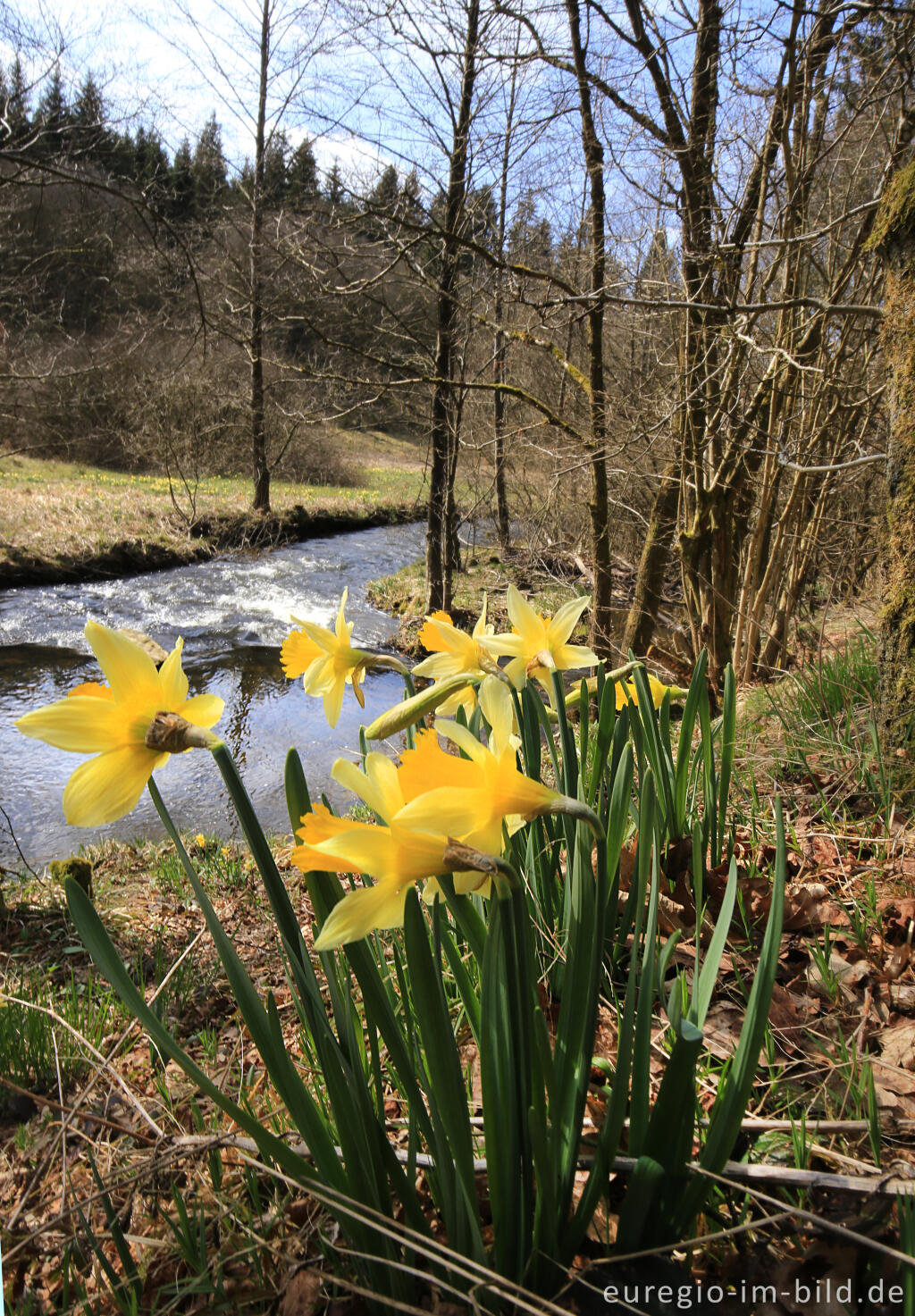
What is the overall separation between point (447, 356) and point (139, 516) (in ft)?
25.0

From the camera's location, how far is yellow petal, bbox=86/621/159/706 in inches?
A: 30.0

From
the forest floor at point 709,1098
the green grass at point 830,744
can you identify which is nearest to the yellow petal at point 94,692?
the forest floor at point 709,1098

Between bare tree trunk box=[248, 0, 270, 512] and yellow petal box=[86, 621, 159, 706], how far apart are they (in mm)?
11450

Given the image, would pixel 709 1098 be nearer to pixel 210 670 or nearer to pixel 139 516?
pixel 210 670

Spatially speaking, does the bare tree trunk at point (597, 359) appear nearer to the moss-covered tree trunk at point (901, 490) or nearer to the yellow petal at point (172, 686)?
the moss-covered tree trunk at point (901, 490)

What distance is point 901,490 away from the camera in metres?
1.88

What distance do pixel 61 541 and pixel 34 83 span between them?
6659 mm

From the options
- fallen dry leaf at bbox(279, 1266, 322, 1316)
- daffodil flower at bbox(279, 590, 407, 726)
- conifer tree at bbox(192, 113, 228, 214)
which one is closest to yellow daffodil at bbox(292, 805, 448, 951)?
fallen dry leaf at bbox(279, 1266, 322, 1316)

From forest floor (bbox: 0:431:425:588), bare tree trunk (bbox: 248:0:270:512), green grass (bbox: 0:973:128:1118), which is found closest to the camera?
green grass (bbox: 0:973:128:1118)

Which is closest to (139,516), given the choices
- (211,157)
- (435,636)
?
(211,157)

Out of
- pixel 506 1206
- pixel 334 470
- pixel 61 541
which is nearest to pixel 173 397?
pixel 334 470

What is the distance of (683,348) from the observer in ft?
13.8

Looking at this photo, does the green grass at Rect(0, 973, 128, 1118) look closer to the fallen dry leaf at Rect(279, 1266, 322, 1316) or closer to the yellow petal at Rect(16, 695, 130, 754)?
the fallen dry leaf at Rect(279, 1266, 322, 1316)

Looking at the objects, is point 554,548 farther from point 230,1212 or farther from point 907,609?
point 230,1212
